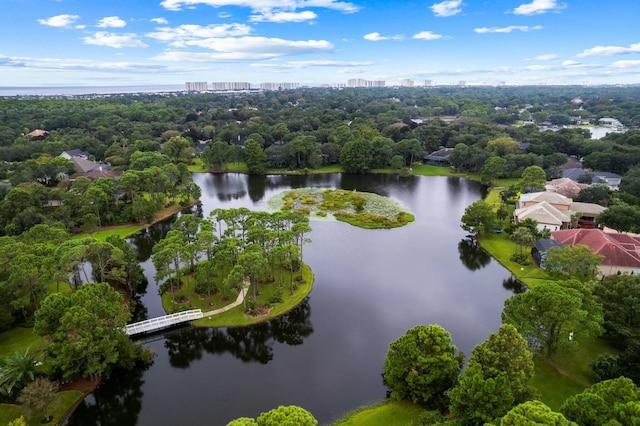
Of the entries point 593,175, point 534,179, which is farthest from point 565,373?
point 593,175

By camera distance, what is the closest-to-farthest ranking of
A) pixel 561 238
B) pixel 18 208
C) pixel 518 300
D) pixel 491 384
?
pixel 491 384 < pixel 518 300 < pixel 561 238 < pixel 18 208

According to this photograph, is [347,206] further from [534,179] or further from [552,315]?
[552,315]

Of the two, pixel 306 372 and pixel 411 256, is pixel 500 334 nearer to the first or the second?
pixel 306 372

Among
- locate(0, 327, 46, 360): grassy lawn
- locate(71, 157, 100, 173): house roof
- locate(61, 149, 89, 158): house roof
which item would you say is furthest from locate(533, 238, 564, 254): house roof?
locate(61, 149, 89, 158): house roof

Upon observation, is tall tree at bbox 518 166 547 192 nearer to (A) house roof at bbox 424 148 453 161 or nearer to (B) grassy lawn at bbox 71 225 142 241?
(A) house roof at bbox 424 148 453 161

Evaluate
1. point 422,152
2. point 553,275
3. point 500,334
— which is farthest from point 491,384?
point 422,152
